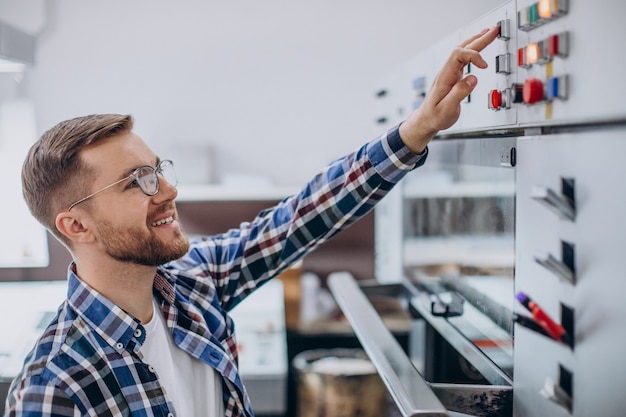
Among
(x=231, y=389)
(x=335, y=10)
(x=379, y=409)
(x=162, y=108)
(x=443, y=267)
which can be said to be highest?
(x=335, y=10)

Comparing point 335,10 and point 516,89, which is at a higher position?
point 335,10

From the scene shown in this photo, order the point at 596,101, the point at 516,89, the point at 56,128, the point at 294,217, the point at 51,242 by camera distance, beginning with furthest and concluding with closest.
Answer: the point at 51,242
the point at 294,217
the point at 56,128
the point at 516,89
the point at 596,101

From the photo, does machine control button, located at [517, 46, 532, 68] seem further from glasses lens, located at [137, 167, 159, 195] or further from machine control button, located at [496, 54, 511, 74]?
glasses lens, located at [137, 167, 159, 195]

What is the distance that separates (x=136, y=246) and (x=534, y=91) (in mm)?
746

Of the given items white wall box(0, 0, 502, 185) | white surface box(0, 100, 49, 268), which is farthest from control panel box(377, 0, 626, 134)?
white wall box(0, 0, 502, 185)

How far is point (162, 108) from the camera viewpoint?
2904 millimetres

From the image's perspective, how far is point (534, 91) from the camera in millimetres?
896

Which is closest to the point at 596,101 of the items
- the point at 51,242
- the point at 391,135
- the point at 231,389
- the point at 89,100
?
the point at 391,135

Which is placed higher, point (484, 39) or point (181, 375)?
point (484, 39)

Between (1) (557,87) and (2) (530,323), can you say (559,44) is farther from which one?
(2) (530,323)

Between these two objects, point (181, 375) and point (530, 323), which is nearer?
point (530, 323)

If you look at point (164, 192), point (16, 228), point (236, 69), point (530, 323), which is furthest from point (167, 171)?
point (236, 69)

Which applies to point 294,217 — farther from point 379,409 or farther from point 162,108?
point 162,108

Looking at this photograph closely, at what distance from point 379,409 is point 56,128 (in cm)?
165
